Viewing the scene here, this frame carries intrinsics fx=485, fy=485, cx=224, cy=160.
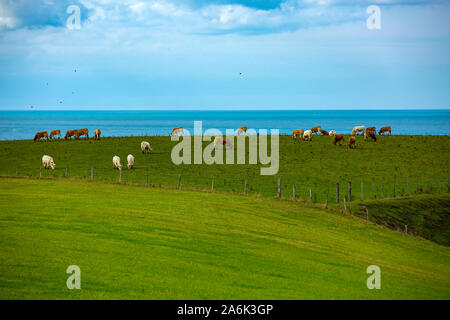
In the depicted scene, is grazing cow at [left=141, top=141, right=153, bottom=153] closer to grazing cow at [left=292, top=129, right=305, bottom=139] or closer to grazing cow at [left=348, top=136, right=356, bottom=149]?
grazing cow at [left=292, top=129, right=305, bottom=139]

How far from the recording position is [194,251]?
17.9 m

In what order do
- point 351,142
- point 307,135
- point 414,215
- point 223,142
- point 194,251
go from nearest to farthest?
point 194,251 → point 414,215 → point 223,142 → point 351,142 → point 307,135

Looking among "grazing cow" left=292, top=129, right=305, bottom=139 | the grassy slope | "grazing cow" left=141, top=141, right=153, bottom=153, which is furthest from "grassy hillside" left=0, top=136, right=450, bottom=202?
the grassy slope

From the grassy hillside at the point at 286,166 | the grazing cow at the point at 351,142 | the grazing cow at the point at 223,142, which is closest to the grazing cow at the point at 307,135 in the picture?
the grassy hillside at the point at 286,166

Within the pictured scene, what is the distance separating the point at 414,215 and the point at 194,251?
75.9ft

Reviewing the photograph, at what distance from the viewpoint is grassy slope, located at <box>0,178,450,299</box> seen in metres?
13.7

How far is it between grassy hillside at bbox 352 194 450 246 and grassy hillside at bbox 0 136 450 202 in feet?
12.5

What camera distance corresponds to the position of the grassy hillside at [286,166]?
44312 mm

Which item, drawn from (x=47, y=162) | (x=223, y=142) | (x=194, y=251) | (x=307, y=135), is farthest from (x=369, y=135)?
(x=194, y=251)

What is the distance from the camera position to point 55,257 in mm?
15102

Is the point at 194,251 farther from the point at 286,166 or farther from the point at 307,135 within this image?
the point at 307,135

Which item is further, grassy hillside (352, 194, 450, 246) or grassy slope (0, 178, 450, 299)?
grassy hillside (352, 194, 450, 246)
